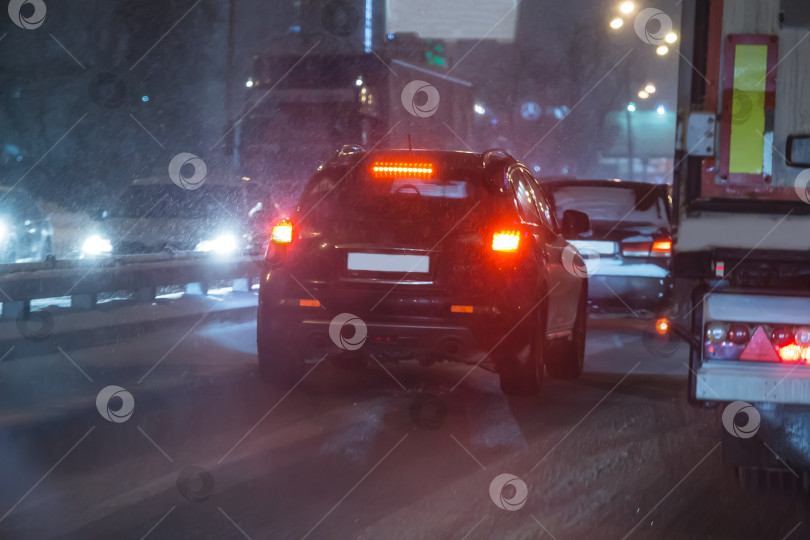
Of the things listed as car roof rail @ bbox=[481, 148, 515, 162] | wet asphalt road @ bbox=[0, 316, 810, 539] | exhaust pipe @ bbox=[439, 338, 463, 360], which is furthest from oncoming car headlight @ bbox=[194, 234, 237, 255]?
exhaust pipe @ bbox=[439, 338, 463, 360]

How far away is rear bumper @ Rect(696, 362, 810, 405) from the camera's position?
Answer: 4.77m

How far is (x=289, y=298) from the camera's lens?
789cm

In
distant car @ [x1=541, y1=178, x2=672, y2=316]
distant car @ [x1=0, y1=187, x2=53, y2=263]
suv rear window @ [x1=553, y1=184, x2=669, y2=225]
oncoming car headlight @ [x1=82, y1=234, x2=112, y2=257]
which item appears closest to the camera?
distant car @ [x1=541, y1=178, x2=672, y2=316]

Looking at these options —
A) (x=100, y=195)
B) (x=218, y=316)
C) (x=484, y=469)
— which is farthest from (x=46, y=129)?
(x=484, y=469)

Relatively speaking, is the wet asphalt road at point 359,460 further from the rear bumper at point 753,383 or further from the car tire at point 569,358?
the rear bumper at point 753,383

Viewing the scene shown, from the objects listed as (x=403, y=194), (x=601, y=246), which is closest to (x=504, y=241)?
(x=403, y=194)

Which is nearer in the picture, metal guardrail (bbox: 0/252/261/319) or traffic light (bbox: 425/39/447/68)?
metal guardrail (bbox: 0/252/261/319)

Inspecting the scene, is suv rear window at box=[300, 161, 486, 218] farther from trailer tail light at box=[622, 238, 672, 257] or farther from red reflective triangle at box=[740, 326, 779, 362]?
trailer tail light at box=[622, 238, 672, 257]

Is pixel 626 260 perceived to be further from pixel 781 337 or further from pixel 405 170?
pixel 781 337

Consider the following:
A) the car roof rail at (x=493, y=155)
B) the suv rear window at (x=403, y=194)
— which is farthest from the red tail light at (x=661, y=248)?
the suv rear window at (x=403, y=194)

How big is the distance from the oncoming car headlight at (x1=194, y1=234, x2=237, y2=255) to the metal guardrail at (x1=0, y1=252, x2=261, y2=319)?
1449 millimetres

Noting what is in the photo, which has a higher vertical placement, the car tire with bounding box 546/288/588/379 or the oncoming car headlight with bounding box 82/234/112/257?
the oncoming car headlight with bounding box 82/234/112/257

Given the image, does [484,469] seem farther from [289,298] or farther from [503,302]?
[289,298]

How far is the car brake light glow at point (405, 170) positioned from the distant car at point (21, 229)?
12643mm
